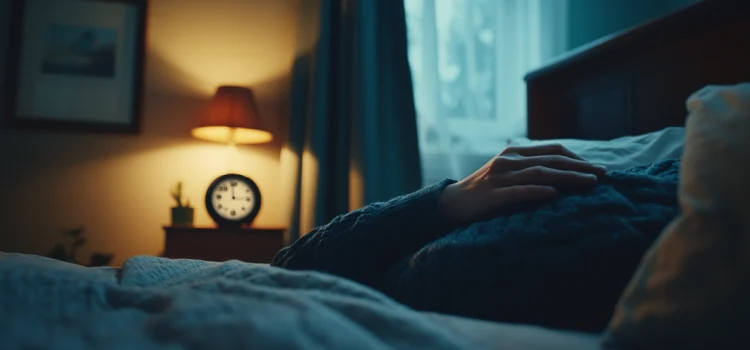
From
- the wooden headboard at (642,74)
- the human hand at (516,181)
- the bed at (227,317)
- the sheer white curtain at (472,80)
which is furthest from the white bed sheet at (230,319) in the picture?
the sheer white curtain at (472,80)

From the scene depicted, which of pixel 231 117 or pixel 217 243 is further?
pixel 231 117

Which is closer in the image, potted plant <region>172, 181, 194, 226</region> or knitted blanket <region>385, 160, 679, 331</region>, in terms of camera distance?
knitted blanket <region>385, 160, 679, 331</region>

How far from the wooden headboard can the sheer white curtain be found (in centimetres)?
59

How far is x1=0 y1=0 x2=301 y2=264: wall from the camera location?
7.92 ft

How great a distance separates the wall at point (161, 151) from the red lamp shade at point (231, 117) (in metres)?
0.17

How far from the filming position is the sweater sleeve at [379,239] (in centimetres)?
70

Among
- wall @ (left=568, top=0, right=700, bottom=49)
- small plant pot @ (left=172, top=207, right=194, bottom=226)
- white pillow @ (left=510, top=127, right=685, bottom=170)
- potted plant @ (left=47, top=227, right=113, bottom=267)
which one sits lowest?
potted plant @ (left=47, top=227, right=113, bottom=267)

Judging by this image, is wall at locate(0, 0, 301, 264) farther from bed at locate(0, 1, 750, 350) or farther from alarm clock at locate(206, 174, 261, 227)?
bed at locate(0, 1, 750, 350)

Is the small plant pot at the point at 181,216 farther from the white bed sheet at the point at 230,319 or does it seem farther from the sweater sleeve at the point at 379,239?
the white bed sheet at the point at 230,319

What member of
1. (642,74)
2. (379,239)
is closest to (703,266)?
(379,239)

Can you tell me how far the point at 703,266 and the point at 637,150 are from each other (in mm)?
962

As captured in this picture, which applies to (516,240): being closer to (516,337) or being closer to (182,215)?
(516,337)

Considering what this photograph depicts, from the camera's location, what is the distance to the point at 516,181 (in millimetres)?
649

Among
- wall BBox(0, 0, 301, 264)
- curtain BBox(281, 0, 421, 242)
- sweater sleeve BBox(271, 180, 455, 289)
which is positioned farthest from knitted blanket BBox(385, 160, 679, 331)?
wall BBox(0, 0, 301, 264)
